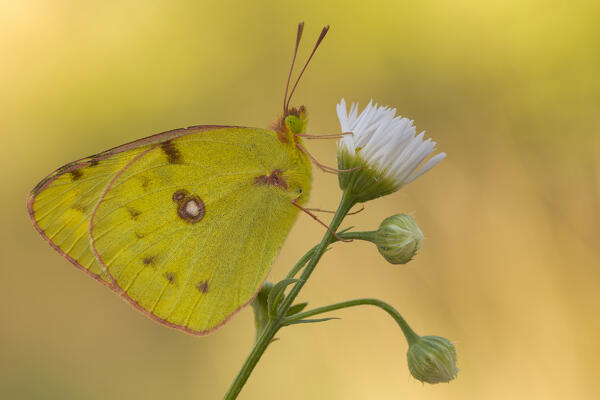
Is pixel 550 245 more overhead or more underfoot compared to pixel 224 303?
more overhead

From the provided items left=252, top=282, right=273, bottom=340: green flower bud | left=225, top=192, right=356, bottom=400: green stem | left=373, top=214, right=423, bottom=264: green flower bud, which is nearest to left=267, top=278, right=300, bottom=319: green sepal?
left=225, top=192, right=356, bottom=400: green stem

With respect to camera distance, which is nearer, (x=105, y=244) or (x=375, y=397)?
(x=105, y=244)

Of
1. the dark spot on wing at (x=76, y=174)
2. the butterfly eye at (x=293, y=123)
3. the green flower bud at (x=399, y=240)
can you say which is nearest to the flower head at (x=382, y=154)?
the green flower bud at (x=399, y=240)

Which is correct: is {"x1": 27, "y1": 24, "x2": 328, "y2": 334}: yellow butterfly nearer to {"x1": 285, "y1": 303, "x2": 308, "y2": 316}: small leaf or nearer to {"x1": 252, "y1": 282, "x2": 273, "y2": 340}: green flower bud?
{"x1": 252, "y1": 282, "x2": 273, "y2": 340}: green flower bud

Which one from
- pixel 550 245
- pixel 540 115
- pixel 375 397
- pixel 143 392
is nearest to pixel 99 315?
pixel 143 392

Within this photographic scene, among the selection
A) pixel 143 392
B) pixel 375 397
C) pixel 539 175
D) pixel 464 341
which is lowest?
pixel 143 392

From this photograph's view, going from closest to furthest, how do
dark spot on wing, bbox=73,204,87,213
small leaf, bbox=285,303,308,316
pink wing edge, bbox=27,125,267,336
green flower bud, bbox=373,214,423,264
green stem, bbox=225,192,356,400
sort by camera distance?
green stem, bbox=225,192,356,400 < small leaf, bbox=285,303,308,316 < green flower bud, bbox=373,214,423,264 < pink wing edge, bbox=27,125,267,336 < dark spot on wing, bbox=73,204,87,213

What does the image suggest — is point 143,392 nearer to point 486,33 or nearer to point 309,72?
point 309,72
